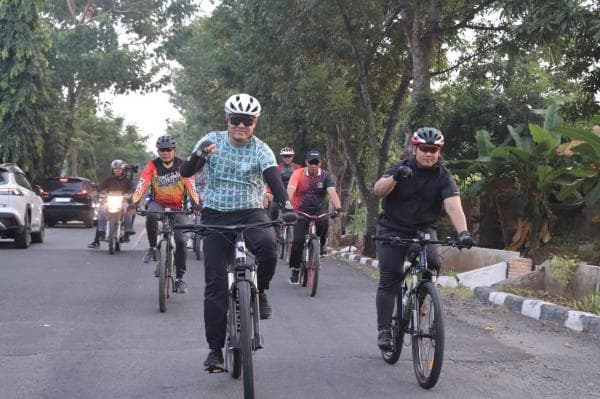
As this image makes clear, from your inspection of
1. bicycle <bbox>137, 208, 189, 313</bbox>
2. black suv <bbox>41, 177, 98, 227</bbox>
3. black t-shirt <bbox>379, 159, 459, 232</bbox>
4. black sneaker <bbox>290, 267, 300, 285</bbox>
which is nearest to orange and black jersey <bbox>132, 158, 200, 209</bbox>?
bicycle <bbox>137, 208, 189, 313</bbox>

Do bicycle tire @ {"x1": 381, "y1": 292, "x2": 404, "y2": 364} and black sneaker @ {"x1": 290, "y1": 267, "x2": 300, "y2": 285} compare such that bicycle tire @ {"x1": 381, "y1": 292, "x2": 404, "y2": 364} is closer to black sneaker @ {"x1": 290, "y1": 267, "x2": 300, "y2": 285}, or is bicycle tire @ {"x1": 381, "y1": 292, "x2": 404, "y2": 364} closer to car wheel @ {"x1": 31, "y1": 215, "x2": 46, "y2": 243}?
black sneaker @ {"x1": 290, "y1": 267, "x2": 300, "y2": 285}

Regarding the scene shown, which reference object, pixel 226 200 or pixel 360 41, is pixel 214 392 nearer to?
pixel 226 200

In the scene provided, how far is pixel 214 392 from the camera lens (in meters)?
5.70

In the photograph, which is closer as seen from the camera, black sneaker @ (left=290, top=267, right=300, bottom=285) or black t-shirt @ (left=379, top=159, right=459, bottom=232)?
black t-shirt @ (left=379, top=159, right=459, bottom=232)

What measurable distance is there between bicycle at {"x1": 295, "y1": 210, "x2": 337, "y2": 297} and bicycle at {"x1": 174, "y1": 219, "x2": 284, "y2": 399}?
16.9ft

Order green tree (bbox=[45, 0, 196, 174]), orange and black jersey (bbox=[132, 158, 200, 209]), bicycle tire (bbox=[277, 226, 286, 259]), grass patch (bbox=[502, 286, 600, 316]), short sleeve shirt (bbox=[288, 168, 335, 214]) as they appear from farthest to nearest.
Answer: green tree (bbox=[45, 0, 196, 174]), bicycle tire (bbox=[277, 226, 286, 259]), short sleeve shirt (bbox=[288, 168, 335, 214]), orange and black jersey (bbox=[132, 158, 200, 209]), grass patch (bbox=[502, 286, 600, 316])

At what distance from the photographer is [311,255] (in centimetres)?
1173

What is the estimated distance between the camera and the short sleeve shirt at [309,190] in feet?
40.7

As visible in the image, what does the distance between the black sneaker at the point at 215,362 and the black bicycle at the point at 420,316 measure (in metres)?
1.39

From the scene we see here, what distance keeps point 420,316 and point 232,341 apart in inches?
57.7

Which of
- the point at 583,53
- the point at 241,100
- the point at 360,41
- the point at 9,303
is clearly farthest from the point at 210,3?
the point at 241,100

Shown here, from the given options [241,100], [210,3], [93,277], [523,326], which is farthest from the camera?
[210,3]

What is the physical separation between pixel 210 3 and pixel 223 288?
73.5 feet

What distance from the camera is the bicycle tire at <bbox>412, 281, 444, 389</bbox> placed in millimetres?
5766
